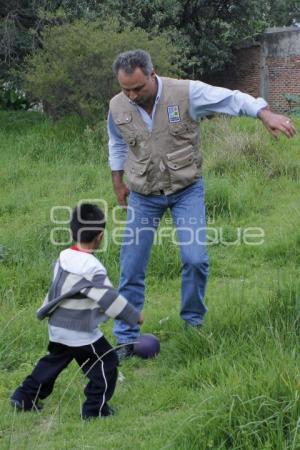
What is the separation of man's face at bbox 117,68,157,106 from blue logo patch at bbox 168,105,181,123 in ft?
0.47

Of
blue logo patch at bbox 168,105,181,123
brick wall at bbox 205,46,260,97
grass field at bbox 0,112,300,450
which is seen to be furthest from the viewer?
brick wall at bbox 205,46,260,97

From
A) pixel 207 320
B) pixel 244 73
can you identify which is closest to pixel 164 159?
pixel 207 320

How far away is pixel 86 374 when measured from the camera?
13.2 ft

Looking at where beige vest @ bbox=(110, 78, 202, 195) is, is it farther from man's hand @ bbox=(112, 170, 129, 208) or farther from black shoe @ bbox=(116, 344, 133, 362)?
black shoe @ bbox=(116, 344, 133, 362)

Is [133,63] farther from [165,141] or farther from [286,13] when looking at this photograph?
[286,13]

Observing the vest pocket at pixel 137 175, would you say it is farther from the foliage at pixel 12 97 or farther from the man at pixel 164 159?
the foliage at pixel 12 97

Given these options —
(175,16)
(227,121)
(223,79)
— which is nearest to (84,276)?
(227,121)

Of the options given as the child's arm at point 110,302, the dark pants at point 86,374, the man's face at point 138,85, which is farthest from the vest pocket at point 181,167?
the dark pants at point 86,374

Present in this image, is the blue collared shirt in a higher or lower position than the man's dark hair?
lower

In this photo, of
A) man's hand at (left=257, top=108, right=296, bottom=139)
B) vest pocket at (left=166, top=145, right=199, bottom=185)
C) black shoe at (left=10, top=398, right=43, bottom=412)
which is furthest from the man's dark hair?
black shoe at (left=10, top=398, right=43, bottom=412)

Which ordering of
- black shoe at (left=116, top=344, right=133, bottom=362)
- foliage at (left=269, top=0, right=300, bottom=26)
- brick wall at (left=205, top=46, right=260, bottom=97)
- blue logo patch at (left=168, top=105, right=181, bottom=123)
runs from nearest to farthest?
1. blue logo patch at (left=168, top=105, right=181, bottom=123)
2. black shoe at (left=116, top=344, right=133, bottom=362)
3. brick wall at (left=205, top=46, right=260, bottom=97)
4. foliage at (left=269, top=0, right=300, bottom=26)

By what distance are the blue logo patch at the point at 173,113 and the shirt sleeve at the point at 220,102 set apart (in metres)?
0.10

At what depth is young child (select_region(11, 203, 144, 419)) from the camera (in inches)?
158

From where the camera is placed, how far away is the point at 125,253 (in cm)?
502
